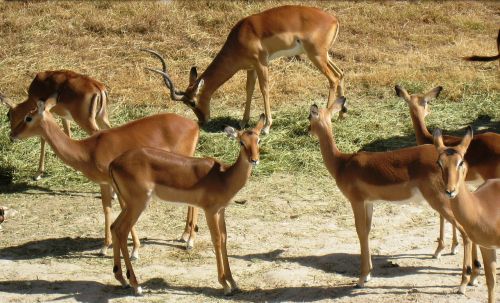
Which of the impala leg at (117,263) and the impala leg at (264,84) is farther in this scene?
the impala leg at (264,84)

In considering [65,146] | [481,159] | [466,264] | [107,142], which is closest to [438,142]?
[466,264]

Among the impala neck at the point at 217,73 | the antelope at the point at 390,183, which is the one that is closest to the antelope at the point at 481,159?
the antelope at the point at 390,183

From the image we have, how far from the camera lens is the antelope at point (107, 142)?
902 centimetres

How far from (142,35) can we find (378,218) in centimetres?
845

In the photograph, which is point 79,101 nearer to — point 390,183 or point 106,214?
point 106,214

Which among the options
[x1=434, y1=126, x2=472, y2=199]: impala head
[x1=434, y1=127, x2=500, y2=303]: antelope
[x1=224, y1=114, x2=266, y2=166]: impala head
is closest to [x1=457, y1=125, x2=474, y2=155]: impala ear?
[x1=434, y1=127, x2=500, y2=303]: antelope

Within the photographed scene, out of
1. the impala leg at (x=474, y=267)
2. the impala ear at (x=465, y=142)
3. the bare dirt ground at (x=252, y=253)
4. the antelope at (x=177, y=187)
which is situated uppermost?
the impala ear at (x=465, y=142)

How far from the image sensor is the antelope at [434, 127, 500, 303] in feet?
22.3

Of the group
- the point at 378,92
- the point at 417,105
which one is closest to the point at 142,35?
the point at 378,92

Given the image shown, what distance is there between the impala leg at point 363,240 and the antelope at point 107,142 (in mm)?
1808

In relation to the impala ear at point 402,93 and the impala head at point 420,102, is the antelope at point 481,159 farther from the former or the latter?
the impala ear at point 402,93

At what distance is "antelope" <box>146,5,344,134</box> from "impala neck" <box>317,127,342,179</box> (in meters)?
4.29

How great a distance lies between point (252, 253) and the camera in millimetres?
8992

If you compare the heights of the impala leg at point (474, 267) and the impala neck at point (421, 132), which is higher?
the impala neck at point (421, 132)
